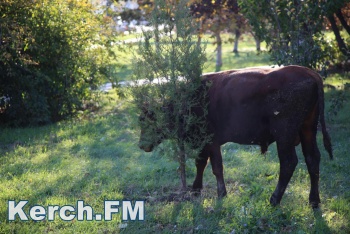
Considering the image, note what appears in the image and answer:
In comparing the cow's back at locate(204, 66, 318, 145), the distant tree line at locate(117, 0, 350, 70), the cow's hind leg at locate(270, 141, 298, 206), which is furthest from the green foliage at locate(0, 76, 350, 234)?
the distant tree line at locate(117, 0, 350, 70)

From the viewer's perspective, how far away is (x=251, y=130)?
6.46 metres

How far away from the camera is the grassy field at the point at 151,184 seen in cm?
586

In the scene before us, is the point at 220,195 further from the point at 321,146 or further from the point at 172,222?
Result: the point at 321,146

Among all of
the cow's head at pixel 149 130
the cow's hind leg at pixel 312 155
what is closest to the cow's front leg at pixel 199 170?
the cow's head at pixel 149 130

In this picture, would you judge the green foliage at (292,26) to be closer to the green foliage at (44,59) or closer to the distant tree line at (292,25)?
the distant tree line at (292,25)

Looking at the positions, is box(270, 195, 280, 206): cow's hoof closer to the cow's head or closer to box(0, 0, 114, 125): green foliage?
the cow's head

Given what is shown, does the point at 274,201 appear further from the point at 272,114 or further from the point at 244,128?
the point at 272,114

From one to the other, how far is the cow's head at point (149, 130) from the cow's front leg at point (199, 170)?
0.68 m

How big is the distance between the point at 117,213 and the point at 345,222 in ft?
9.73

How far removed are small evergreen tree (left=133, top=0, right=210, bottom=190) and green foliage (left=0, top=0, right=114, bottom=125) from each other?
5.44 m

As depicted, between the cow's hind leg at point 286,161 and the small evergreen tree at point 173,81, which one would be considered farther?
the small evergreen tree at point 173,81

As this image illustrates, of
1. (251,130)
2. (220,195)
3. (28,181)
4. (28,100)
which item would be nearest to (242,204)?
(220,195)

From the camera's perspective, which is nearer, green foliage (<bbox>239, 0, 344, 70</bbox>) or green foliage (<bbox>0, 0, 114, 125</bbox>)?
green foliage (<bbox>239, 0, 344, 70</bbox>)

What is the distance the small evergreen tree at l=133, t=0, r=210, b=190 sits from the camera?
6625 millimetres
